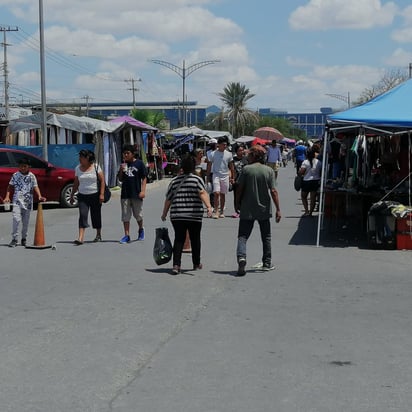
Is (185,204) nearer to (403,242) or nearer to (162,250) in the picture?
(162,250)

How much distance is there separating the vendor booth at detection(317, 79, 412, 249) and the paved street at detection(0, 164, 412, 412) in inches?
26.3

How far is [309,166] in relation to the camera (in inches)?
678

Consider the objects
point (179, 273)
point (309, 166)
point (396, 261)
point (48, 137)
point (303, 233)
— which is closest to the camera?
point (179, 273)

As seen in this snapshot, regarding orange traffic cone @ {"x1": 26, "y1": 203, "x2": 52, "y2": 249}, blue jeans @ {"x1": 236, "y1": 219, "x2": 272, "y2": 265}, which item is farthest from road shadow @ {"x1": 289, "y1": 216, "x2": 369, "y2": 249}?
orange traffic cone @ {"x1": 26, "y1": 203, "x2": 52, "y2": 249}

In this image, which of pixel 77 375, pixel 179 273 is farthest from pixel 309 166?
pixel 77 375

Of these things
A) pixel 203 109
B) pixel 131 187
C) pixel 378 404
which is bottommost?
pixel 378 404

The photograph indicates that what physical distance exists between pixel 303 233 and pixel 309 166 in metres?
2.86

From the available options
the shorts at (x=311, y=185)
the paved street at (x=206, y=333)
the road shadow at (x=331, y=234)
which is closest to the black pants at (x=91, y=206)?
the paved street at (x=206, y=333)

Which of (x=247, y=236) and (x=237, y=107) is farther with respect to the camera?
(x=237, y=107)

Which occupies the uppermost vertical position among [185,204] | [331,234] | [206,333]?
[185,204]

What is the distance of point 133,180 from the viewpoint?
13031 mm

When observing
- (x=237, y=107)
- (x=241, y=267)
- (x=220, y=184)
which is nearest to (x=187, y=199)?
(x=241, y=267)

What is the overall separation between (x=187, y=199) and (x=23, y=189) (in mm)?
4400

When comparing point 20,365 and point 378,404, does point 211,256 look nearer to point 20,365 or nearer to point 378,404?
point 20,365
